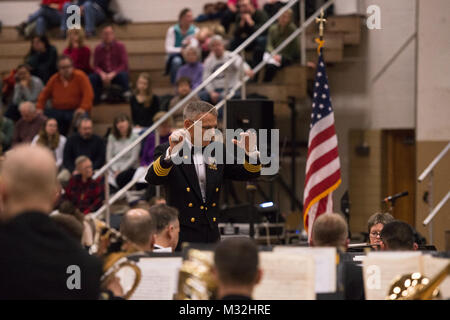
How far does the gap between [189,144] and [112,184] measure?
4.19 metres

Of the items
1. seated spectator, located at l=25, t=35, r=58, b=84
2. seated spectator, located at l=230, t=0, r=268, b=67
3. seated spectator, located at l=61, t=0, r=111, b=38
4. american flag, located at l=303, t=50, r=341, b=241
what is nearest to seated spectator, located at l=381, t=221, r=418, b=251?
american flag, located at l=303, t=50, r=341, b=241

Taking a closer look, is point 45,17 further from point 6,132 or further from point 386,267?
point 386,267

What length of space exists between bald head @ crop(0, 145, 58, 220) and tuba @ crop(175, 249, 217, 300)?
32.4 inches

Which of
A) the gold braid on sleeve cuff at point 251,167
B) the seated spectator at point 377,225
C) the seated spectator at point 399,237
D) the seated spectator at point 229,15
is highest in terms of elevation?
the seated spectator at point 229,15

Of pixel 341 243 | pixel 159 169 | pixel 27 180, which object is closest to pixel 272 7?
pixel 159 169

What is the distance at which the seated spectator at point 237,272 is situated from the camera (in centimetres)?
285

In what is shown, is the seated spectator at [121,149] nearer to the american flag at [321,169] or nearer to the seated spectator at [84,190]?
the seated spectator at [84,190]

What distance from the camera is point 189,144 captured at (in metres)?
5.07

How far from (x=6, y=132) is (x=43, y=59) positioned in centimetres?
137

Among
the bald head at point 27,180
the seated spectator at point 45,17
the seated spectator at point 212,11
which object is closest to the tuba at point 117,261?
the bald head at point 27,180

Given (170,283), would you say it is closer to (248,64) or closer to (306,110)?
(248,64)

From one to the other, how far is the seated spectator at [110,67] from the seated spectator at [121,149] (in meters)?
1.59

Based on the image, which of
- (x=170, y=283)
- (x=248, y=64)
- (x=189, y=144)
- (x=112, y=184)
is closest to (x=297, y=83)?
(x=248, y=64)

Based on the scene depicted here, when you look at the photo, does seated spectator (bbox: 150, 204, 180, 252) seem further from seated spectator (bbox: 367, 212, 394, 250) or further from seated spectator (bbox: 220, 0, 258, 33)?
seated spectator (bbox: 220, 0, 258, 33)
